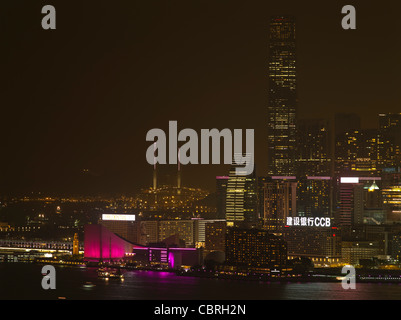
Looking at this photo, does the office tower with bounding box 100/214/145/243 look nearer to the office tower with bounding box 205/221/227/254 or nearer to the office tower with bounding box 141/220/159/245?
the office tower with bounding box 141/220/159/245

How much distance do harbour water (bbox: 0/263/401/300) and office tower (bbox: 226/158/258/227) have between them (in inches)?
537

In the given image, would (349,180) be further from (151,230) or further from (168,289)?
(168,289)

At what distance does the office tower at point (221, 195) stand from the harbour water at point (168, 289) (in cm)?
1646

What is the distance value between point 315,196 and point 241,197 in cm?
Result: 389

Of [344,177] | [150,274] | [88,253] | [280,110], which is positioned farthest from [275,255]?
[280,110]

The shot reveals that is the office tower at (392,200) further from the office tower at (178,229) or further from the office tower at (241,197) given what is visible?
the office tower at (178,229)

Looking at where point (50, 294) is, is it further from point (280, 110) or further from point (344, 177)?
point (280, 110)

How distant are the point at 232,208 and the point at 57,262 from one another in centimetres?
1175

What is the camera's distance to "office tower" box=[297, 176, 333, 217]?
45844mm

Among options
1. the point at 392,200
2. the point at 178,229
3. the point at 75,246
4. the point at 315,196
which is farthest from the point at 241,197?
the point at 75,246

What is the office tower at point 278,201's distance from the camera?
42.5 meters

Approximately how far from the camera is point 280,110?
172ft

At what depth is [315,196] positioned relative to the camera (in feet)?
152

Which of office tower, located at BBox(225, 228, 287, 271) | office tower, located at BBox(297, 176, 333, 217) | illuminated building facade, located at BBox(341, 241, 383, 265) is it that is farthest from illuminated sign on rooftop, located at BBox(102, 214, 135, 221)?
illuminated building facade, located at BBox(341, 241, 383, 265)
